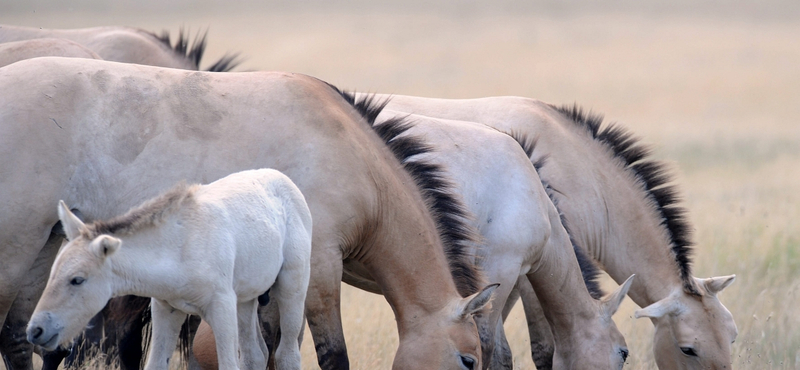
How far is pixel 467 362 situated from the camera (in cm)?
439

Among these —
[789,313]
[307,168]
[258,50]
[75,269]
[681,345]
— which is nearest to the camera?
[75,269]

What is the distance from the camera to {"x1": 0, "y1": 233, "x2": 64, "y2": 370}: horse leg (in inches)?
176

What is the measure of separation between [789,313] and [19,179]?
6.80 m

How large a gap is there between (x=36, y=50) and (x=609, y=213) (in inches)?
180

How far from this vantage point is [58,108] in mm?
4324

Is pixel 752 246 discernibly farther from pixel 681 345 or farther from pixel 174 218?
pixel 174 218

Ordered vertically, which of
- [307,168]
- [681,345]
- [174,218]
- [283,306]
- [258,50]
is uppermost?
[174,218]

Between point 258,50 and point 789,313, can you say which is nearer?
point 789,313

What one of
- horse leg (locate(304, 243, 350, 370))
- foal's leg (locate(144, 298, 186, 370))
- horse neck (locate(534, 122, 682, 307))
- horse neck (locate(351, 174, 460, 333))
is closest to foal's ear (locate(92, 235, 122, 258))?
foal's leg (locate(144, 298, 186, 370))

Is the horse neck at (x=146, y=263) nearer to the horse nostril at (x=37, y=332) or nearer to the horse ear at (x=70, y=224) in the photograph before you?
the horse ear at (x=70, y=224)

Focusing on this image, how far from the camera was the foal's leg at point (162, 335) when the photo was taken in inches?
140

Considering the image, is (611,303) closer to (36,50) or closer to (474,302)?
(474,302)

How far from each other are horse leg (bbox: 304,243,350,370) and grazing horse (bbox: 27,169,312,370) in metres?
0.47

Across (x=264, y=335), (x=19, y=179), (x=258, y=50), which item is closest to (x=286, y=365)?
(x=264, y=335)
